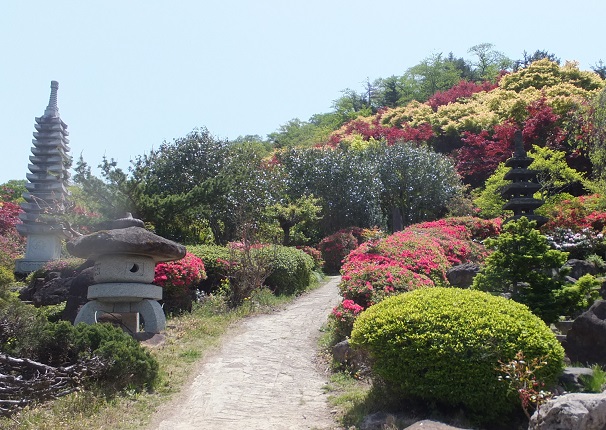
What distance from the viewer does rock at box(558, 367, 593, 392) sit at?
22.4 ft

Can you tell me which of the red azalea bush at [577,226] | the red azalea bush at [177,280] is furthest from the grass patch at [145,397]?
the red azalea bush at [577,226]

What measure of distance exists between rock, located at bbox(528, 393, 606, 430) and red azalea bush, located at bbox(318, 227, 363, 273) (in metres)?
16.6

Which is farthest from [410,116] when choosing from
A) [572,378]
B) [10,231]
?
[572,378]

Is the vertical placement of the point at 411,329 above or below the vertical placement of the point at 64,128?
below

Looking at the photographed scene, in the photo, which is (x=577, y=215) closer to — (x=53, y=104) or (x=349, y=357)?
(x=349, y=357)

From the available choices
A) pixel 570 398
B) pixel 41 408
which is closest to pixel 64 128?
pixel 41 408

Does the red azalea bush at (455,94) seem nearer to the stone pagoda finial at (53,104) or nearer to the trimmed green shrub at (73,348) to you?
the stone pagoda finial at (53,104)

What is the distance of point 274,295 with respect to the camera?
1576cm

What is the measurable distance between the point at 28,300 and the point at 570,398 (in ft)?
44.4

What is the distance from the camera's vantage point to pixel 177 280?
1297 centimetres

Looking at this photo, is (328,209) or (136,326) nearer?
(136,326)

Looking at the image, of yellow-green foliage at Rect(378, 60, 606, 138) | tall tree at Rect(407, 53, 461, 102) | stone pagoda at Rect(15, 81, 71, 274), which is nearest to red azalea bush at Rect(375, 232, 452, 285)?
stone pagoda at Rect(15, 81, 71, 274)

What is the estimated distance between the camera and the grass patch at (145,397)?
6.48m

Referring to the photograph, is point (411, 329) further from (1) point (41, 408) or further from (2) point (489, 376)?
(1) point (41, 408)
